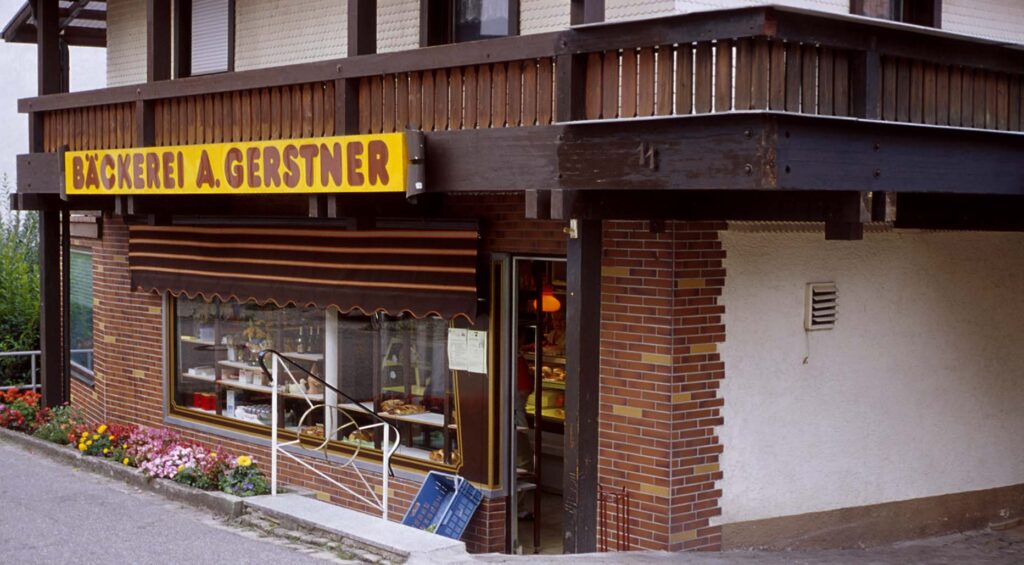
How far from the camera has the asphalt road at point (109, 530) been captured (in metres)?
8.66

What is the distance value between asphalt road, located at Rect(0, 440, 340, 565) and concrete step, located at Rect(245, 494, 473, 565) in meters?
0.23

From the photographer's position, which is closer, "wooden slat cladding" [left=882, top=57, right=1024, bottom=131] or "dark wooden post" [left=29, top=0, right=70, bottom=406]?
"wooden slat cladding" [left=882, top=57, right=1024, bottom=131]

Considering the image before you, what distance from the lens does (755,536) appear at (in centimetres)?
945

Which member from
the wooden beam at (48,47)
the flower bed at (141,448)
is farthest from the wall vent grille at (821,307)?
the wooden beam at (48,47)

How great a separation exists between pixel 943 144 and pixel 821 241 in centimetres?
199

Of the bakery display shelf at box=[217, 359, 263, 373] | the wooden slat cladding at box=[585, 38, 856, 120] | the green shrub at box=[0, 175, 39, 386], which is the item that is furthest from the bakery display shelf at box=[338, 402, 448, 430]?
the green shrub at box=[0, 175, 39, 386]

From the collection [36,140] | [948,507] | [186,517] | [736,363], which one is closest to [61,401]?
[36,140]

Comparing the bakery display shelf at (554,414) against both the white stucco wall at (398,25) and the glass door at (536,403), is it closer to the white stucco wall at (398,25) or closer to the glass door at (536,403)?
the glass door at (536,403)

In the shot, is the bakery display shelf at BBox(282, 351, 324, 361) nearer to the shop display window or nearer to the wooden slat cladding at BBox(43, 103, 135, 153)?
the shop display window

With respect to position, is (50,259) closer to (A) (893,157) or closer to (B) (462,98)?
(B) (462,98)

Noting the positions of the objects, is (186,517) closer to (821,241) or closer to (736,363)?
(736,363)

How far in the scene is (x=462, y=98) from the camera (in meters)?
8.86

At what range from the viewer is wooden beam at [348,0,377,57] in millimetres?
9734

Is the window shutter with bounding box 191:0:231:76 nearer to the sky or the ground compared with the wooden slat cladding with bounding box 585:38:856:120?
nearer to the sky
